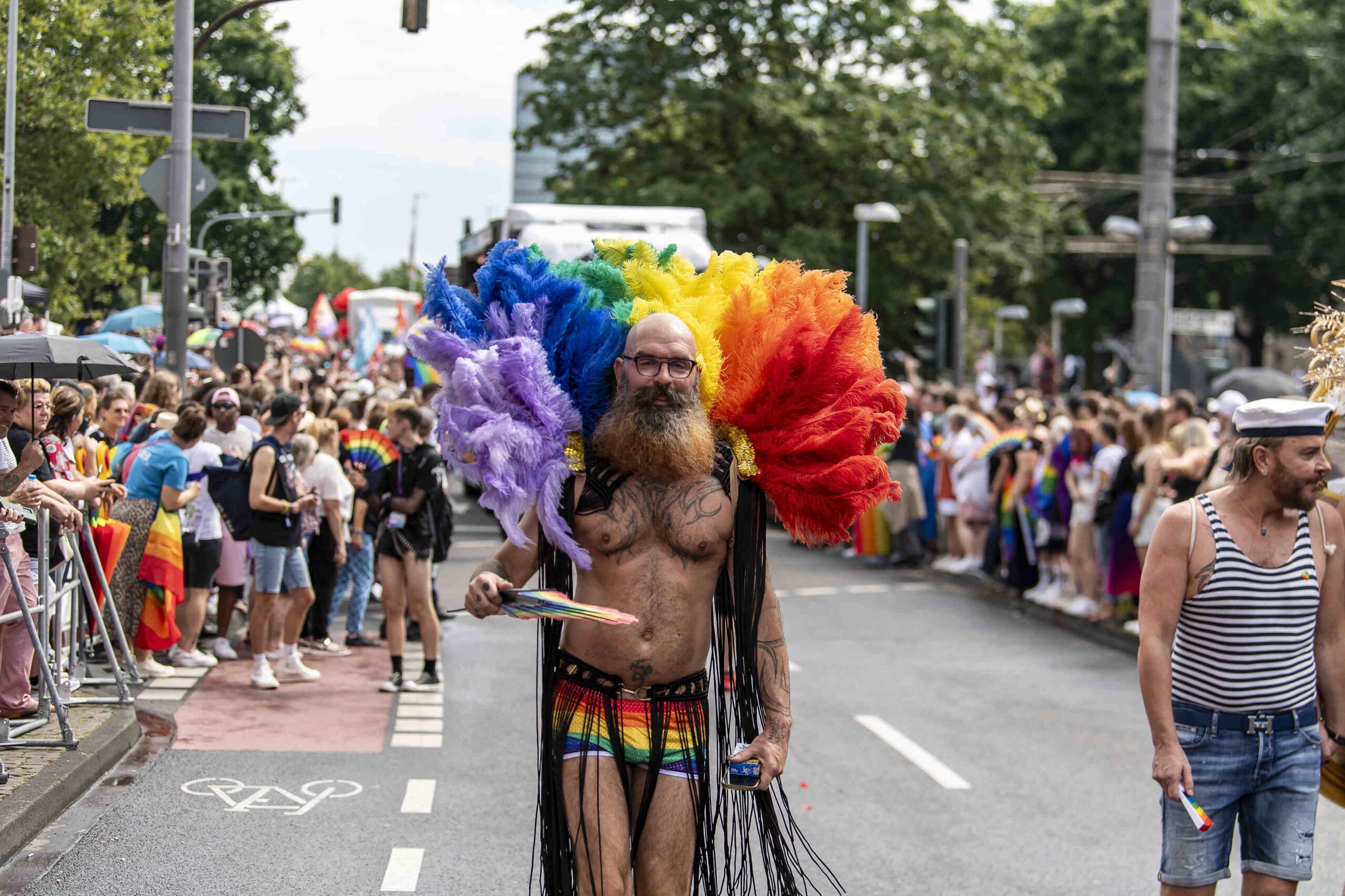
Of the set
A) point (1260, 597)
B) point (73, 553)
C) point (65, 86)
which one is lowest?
point (73, 553)

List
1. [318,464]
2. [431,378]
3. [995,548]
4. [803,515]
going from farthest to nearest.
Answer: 1. [431,378]
2. [995,548]
3. [318,464]
4. [803,515]

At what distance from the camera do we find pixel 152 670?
9.56 metres

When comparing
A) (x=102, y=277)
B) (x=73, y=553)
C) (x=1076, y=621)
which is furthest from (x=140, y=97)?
(x=1076, y=621)

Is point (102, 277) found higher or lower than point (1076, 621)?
higher

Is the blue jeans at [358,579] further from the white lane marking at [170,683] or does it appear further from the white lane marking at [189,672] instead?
the white lane marking at [170,683]

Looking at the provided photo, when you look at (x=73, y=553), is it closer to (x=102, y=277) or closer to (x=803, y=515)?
(x=803, y=515)

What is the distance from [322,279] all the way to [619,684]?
91898 mm

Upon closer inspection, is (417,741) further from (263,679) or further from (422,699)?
(263,679)

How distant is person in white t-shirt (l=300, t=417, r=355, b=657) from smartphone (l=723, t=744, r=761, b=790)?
6.73 m

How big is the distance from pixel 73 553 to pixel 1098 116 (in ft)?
108

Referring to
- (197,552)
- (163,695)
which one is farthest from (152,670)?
(197,552)

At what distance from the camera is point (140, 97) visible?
1550 centimetres

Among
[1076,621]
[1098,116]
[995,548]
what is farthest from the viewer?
[1098,116]

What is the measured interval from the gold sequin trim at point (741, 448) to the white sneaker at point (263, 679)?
19.0ft
